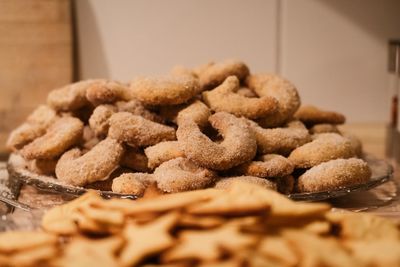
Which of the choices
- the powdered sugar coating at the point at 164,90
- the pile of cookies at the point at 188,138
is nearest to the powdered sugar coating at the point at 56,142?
the pile of cookies at the point at 188,138

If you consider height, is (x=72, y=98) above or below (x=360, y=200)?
above

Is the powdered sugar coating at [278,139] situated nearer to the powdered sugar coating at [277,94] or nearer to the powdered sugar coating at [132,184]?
the powdered sugar coating at [277,94]

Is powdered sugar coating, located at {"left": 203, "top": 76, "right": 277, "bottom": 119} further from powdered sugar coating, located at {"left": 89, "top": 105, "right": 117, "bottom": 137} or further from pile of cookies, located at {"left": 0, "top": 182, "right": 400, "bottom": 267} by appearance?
pile of cookies, located at {"left": 0, "top": 182, "right": 400, "bottom": 267}

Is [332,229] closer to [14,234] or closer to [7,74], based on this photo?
[14,234]

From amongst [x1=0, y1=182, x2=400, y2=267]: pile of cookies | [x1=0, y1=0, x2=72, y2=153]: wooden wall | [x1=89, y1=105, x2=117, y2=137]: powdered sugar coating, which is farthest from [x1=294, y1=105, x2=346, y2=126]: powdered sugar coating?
[x1=0, y1=0, x2=72, y2=153]: wooden wall

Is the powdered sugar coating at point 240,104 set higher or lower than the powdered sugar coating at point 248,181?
higher

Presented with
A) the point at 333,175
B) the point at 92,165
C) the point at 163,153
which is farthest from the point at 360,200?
the point at 92,165

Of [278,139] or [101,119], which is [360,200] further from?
[101,119]
